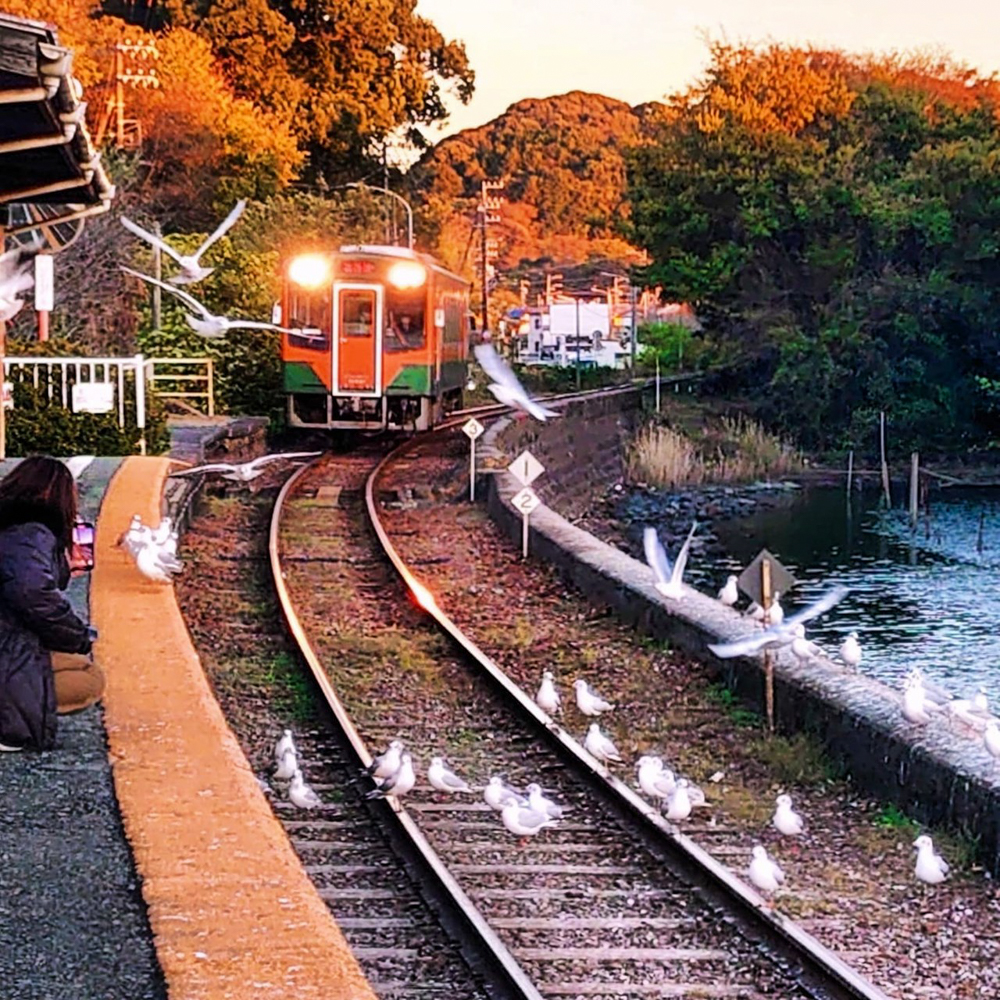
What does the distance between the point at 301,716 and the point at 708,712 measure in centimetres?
215

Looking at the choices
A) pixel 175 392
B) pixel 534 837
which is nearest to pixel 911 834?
pixel 534 837

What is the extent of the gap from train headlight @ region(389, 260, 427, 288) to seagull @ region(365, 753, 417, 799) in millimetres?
15198

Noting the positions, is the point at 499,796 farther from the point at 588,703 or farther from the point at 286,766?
the point at 588,703

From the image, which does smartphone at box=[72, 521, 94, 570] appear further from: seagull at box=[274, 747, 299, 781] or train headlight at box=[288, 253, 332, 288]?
train headlight at box=[288, 253, 332, 288]

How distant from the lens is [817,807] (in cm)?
830

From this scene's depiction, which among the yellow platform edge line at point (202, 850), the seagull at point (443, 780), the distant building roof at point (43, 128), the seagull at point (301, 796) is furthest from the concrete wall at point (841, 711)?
the distant building roof at point (43, 128)

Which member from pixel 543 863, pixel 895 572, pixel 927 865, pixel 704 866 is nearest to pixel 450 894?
pixel 543 863

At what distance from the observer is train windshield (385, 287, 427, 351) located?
2258 centimetres

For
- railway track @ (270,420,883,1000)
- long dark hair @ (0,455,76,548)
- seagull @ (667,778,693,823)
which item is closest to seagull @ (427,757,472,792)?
railway track @ (270,420,883,1000)

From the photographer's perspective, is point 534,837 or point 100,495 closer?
point 534,837

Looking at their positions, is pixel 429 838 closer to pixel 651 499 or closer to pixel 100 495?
pixel 100 495

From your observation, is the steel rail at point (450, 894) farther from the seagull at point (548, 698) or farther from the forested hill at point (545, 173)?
the forested hill at point (545, 173)

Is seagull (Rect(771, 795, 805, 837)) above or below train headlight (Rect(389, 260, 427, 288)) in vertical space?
below

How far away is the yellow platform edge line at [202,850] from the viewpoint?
4180 millimetres
